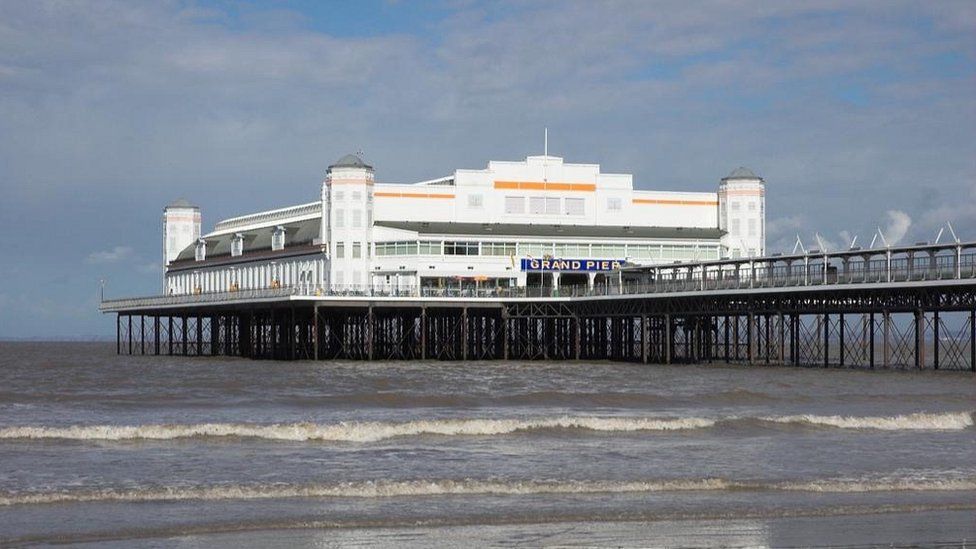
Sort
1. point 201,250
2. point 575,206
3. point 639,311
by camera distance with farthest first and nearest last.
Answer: point 201,250
point 575,206
point 639,311

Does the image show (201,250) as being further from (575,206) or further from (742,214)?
(742,214)

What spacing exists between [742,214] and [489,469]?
223ft

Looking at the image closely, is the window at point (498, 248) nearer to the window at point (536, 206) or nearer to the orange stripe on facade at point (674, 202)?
the window at point (536, 206)

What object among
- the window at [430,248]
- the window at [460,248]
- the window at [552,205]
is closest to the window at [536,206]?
the window at [552,205]

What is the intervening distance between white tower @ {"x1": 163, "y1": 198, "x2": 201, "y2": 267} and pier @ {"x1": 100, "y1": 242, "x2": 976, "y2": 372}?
1150 centimetres

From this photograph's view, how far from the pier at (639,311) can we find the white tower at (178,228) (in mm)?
11498

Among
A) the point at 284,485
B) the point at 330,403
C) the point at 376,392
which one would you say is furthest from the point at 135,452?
the point at 376,392

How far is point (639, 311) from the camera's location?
71250 mm

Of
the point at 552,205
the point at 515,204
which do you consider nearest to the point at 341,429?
the point at 515,204

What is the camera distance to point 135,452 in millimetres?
24734

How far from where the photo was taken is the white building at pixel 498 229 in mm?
80250

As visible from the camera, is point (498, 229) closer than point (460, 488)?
No

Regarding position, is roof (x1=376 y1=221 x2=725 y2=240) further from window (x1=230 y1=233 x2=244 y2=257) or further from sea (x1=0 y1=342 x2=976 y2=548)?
sea (x1=0 y1=342 x2=976 y2=548)

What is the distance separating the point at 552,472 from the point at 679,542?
573 cm
